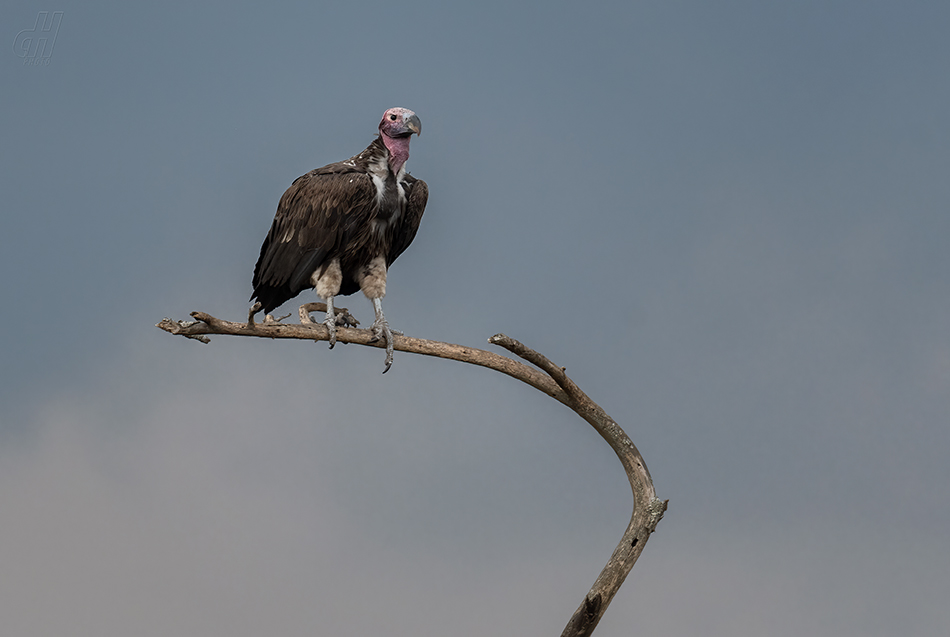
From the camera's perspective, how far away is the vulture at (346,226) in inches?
215

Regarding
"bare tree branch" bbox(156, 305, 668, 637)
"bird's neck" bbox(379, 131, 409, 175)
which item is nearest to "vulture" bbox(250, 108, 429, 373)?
"bird's neck" bbox(379, 131, 409, 175)

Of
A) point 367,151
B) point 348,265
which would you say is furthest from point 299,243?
point 367,151

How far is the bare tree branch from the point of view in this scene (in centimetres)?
493

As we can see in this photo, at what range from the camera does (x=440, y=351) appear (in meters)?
5.36

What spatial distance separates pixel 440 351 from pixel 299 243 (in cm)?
115

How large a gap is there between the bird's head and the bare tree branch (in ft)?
4.25

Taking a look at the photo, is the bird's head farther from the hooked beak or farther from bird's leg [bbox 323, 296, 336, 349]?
bird's leg [bbox 323, 296, 336, 349]

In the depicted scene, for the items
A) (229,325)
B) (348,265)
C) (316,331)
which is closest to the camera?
(229,325)

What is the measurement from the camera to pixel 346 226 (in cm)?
547

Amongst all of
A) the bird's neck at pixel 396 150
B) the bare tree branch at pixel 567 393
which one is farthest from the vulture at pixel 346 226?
the bare tree branch at pixel 567 393

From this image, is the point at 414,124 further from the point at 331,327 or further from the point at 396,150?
the point at 331,327

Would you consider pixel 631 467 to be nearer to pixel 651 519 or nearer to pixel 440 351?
pixel 651 519

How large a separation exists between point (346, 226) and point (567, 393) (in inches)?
68.6

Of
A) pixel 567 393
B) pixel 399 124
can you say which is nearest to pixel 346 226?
pixel 399 124
